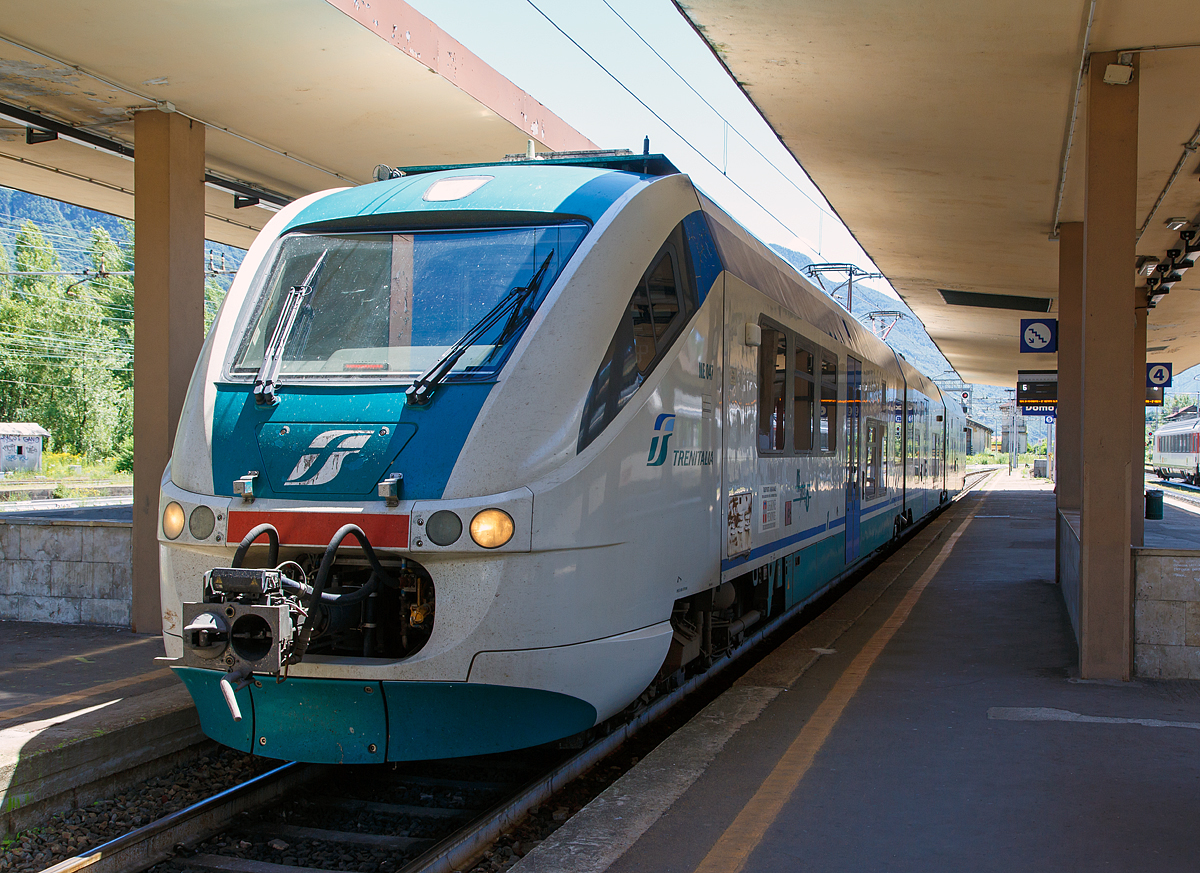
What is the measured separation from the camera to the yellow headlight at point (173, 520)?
4723 millimetres

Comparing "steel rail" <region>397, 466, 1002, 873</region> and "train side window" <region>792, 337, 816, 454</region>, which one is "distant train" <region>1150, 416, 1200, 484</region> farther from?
"steel rail" <region>397, 466, 1002, 873</region>

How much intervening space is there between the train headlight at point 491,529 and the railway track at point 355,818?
3.96 ft

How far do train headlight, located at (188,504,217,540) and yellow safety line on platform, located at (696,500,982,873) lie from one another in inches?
102

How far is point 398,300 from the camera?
16.4 feet

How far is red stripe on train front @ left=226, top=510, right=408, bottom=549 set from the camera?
4.30m

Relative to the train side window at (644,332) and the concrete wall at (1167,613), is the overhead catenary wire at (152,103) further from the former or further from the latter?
the concrete wall at (1167,613)

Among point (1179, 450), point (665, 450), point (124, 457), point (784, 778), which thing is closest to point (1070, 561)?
point (784, 778)

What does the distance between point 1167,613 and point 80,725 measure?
22.4 feet

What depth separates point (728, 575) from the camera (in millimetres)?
6207

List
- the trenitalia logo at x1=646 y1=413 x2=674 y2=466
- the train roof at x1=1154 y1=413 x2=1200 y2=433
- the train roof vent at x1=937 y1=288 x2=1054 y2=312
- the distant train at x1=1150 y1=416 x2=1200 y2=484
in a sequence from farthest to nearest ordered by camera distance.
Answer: the train roof at x1=1154 y1=413 x2=1200 y2=433 < the distant train at x1=1150 y1=416 x2=1200 y2=484 < the train roof vent at x1=937 y1=288 x2=1054 y2=312 < the trenitalia logo at x1=646 y1=413 x2=674 y2=466

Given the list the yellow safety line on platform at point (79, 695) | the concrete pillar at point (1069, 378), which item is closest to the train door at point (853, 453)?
the concrete pillar at point (1069, 378)

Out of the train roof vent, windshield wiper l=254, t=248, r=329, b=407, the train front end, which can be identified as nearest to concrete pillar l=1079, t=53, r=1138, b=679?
the train front end

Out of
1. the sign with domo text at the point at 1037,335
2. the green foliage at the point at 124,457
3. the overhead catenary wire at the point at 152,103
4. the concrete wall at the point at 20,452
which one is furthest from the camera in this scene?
the green foliage at the point at 124,457

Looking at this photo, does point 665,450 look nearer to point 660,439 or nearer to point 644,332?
point 660,439
